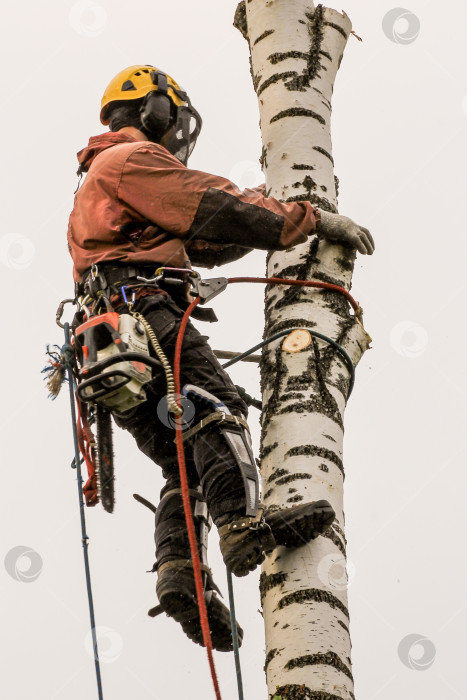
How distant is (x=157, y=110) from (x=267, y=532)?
204 cm

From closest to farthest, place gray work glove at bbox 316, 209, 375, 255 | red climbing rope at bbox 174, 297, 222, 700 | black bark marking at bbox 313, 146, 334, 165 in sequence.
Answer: red climbing rope at bbox 174, 297, 222, 700
gray work glove at bbox 316, 209, 375, 255
black bark marking at bbox 313, 146, 334, 165

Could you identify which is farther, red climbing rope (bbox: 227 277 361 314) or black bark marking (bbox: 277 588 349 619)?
red climbing rope (bbox: 227 277 361 314)

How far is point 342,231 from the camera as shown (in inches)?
179

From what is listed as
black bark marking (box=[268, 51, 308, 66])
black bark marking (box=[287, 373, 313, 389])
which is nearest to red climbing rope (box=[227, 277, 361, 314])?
black bark marking (box=[287, 373, 313, 389])

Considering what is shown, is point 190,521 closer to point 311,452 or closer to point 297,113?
point 311,452

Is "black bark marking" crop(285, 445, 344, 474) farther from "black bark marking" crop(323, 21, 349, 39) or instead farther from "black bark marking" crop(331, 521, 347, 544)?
"black bark marking" crop(323, 21, 349, 39)

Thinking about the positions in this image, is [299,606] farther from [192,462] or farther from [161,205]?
[161,205]

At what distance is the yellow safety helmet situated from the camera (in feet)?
16.5

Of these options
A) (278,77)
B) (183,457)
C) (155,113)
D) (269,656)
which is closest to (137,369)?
(183,457)

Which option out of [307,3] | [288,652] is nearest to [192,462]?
[288,652]

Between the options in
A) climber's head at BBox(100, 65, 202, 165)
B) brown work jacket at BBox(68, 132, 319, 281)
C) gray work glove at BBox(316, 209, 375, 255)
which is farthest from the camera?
climber's head at BBox(100, 65, 202, 165)

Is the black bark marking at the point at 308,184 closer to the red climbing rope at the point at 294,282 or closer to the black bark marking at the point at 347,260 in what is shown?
the black bark marking at the point at 347,260

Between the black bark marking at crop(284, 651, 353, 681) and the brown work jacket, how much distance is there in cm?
159

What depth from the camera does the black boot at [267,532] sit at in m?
3.79
